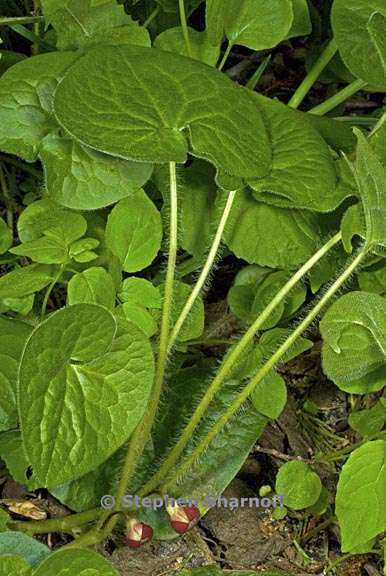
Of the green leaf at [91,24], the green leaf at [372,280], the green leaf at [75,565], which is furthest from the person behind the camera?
the green leaf at [372,280]

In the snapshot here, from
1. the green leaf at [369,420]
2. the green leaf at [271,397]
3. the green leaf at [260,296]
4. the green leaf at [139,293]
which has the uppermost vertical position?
the green leaf at [139,293]

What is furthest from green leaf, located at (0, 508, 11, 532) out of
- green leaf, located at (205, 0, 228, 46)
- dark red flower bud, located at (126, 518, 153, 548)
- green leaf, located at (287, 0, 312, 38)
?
green leaf, located at (287, 0, 312, 38)

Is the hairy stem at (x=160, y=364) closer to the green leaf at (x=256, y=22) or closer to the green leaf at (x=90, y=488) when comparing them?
the green leaf at (x=90, y=488)

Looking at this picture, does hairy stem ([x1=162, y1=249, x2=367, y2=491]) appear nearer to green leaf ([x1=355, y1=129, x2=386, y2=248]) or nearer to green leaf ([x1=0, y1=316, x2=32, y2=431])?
green leaf ([x1=355, y1=129, x2=386, y2=248])

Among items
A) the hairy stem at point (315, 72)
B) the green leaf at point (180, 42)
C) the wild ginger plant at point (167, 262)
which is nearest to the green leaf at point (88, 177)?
the wild ginger plant at point (167, 262)

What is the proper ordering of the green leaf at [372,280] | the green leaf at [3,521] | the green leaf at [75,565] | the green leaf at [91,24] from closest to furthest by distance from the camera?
1. the green leaf at [75,565]
2. the green leaf at [3,521]
3. the green leaf at [91,24]
4. the green leaf at [372,280]

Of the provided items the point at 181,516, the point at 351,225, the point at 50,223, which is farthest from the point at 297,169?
the point at 181,516

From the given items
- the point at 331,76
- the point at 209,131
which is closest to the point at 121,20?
the point at 209,131
